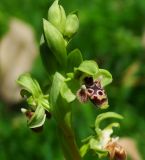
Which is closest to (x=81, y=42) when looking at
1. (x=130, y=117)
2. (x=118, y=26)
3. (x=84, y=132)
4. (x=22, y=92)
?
(x=118, y=26)

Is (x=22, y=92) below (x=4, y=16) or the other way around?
below

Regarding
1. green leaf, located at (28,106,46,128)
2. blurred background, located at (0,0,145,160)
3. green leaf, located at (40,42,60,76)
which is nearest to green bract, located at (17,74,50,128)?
green leaf, located at (28,106,46,128)

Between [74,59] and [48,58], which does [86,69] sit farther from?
[48,58]

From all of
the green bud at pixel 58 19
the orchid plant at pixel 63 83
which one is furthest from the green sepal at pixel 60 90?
the green bud at pixel 58 19

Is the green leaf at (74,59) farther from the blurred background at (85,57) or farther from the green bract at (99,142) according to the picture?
the blurred background at (85,57)

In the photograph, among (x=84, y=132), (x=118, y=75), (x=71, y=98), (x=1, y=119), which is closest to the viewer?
(x=71, y=98)

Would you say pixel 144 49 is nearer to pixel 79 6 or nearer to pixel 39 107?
pixel 79 6

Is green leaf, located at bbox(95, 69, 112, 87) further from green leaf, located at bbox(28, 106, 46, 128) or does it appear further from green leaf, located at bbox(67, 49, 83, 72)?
green leaf, located at bbox(28, 106, 46, 128)
